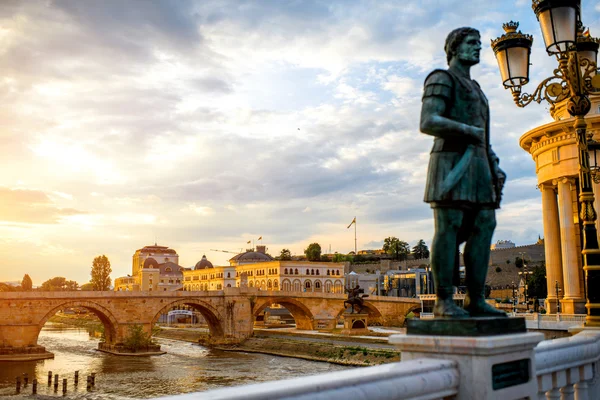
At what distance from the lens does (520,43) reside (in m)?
8.77

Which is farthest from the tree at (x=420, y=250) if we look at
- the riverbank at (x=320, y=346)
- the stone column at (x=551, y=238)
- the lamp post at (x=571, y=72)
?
the lamp post at (x=571, y=72)

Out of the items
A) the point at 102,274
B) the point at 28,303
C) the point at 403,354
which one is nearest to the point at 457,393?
the point at 403,354

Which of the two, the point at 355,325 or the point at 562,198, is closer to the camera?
the point at 562,198

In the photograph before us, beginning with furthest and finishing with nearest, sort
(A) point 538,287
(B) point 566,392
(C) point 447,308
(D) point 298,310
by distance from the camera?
(D) point 298,310 → (A) point 538,287 → (B) point 566,392 → (C) point 447,308

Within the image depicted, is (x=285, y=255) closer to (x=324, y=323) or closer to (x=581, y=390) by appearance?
(x=324, y=323)

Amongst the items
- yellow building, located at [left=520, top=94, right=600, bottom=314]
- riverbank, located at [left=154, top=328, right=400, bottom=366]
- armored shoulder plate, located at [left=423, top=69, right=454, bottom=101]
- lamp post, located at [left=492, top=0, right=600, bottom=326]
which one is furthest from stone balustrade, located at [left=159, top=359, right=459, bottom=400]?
riverbank, located at [left=154, top=328, right=400, bottom=366]

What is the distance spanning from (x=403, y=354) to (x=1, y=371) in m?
40.2

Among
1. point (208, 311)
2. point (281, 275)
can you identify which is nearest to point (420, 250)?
point (281, 275)

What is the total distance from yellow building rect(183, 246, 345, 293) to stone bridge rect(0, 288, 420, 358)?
17393mm

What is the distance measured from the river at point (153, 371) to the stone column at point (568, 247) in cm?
1534

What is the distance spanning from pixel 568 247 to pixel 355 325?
83.3 feet

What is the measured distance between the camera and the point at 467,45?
14.6ft

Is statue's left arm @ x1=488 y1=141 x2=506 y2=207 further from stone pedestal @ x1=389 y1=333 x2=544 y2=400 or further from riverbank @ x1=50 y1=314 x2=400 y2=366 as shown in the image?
riverbank @ x1=50 y1=314 x2=400 y2=366

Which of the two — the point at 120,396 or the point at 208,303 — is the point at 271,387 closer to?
the point at 120,396
